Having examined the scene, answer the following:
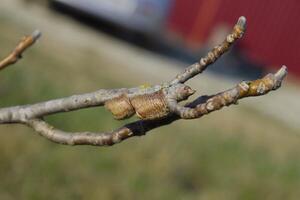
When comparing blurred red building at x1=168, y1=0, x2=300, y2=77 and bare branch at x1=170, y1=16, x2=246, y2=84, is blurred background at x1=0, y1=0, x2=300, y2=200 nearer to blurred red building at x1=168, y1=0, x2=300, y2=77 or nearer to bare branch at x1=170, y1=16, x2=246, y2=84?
blurred red building at x1=168, y1=0, x2=300, y2=77

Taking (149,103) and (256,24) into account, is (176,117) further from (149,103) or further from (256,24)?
(256,24)

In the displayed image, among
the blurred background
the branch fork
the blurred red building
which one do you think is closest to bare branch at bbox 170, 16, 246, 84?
the branch fork

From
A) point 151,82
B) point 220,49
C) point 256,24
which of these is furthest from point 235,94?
point 256,24

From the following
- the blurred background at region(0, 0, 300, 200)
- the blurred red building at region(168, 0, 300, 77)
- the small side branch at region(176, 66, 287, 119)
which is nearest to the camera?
the small side branch at region(176, 66, 287, 119)

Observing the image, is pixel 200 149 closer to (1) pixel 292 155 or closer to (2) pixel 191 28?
(1) pixel 292 155

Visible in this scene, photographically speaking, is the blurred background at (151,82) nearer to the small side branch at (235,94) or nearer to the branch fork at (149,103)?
the branch fork at (149,103)

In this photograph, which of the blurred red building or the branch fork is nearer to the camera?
the branch fork

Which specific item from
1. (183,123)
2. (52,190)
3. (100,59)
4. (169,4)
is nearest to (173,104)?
(52,190)

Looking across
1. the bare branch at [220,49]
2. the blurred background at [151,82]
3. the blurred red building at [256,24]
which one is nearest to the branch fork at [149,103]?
the bare branch at [220,49]
